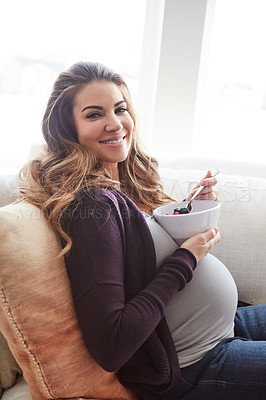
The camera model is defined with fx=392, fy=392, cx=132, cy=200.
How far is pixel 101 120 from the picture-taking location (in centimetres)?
117

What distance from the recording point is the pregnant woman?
0.86 metres

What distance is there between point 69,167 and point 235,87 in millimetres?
1801

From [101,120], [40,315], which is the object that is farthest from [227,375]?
[101,120]

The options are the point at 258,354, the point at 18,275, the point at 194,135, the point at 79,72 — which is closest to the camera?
the point at 18,275

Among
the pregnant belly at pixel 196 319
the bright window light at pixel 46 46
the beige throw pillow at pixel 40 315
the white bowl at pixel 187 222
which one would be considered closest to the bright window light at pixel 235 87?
the bright window light at pixel 46 46

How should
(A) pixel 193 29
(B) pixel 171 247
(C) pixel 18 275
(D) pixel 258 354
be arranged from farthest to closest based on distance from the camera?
(A) pixel 193 29 < (B) pixel 171 247 < (D) pixel 258 354 < (C) pixel 18 275

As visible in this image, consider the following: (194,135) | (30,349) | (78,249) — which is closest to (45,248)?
(78,249)

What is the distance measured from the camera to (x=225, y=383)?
0.94 m

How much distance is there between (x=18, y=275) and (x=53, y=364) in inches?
8.6

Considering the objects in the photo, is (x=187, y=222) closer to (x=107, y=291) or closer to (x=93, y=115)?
(x=107, y=291)

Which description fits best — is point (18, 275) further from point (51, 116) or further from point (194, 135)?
point (194, 135)

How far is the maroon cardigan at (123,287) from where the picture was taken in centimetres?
85

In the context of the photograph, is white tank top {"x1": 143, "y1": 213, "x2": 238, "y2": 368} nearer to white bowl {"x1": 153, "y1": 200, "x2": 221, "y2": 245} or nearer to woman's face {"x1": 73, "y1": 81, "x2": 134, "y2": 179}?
white bowl {"x1": 153, "y1": 200, "x2": 221, "y2": 245}

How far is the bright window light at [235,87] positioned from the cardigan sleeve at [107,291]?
1.71 m
